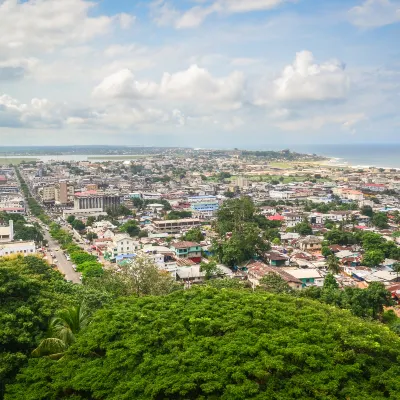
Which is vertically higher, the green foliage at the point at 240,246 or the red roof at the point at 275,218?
the green foliage at the point at 240,246

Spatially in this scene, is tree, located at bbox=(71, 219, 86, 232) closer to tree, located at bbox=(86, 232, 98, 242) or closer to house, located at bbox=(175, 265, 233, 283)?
tree, located at bbox=(86, 232, 98, 242)

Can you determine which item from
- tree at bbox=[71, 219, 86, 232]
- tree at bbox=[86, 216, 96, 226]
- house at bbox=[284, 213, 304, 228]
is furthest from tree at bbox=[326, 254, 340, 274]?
tree at bbox=[86, 216, 96, 226]

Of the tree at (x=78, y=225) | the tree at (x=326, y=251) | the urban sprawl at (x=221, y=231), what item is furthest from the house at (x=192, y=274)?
the tree at (x=78, y=225)

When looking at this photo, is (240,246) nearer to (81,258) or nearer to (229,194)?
(81,258)

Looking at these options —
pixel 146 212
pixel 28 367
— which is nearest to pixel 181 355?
pixel 28 367

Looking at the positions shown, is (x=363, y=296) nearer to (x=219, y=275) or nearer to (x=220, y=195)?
(x=219, y=275)

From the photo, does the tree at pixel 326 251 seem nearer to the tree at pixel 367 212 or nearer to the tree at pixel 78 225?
the tree at pixel 367 212
